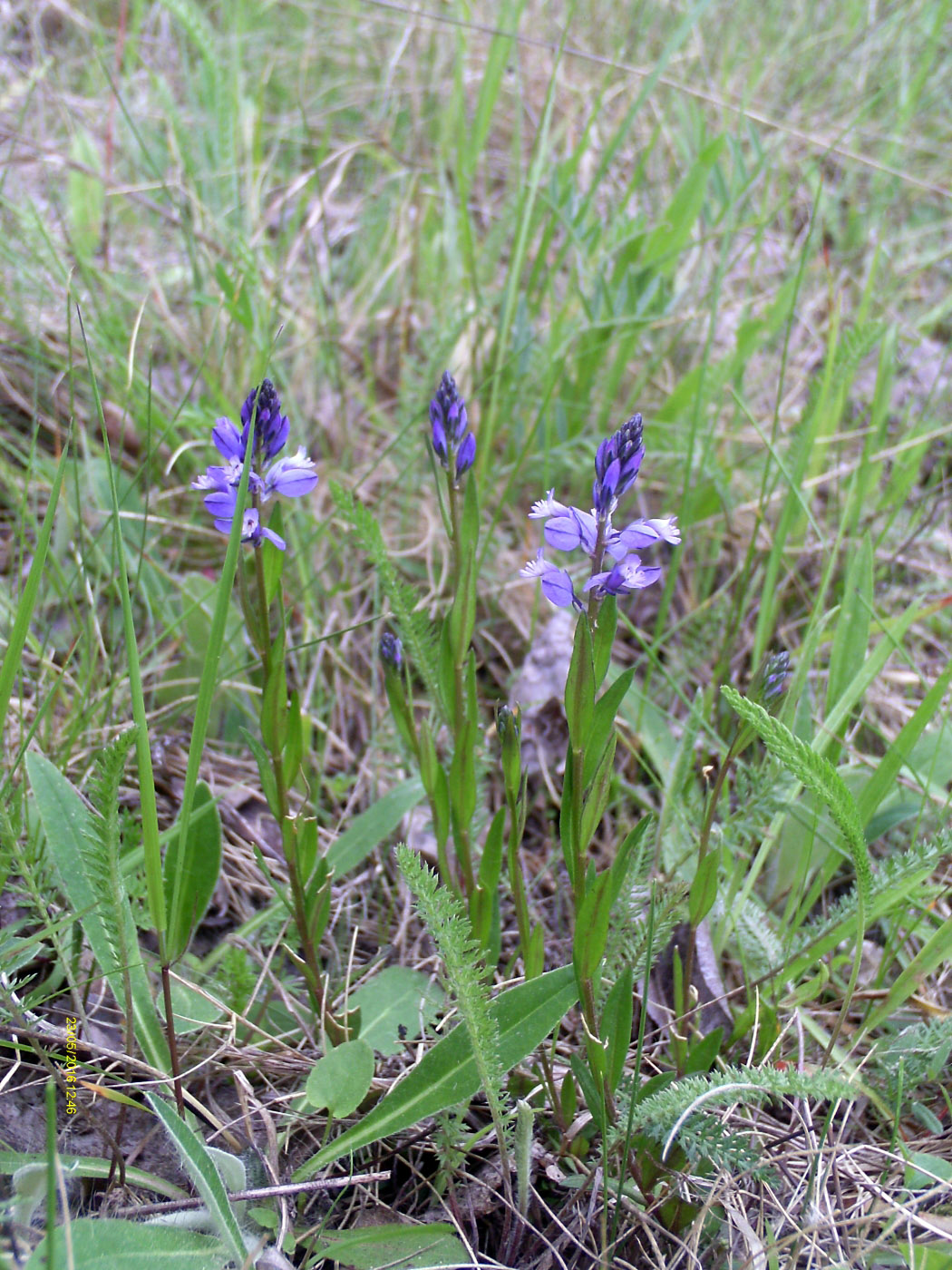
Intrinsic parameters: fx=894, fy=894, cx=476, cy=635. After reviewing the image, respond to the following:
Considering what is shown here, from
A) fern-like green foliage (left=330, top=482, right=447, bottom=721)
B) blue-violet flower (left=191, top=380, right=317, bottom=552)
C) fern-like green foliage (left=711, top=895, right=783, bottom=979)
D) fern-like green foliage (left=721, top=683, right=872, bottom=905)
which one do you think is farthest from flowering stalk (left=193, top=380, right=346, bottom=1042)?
fern-like green foliage (left=711, top=895, right=783, bottom=979)

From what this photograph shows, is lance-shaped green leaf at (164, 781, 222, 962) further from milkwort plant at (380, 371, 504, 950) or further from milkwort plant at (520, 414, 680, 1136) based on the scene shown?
milkwort plant at (520, 414, 680, 1136)

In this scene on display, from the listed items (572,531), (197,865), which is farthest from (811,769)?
(197,865)

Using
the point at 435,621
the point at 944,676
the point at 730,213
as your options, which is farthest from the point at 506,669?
the point at 730,213

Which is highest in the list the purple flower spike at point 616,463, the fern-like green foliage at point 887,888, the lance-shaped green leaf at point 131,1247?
the purple flower spike at point 616,463

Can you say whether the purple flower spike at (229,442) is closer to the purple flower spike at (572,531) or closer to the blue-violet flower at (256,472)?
the blue-violet flower at (256,472)

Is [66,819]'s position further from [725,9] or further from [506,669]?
[725,9]

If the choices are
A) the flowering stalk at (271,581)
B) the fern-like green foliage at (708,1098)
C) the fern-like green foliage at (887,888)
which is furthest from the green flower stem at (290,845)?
the fern-like green foliage at (887,888)
